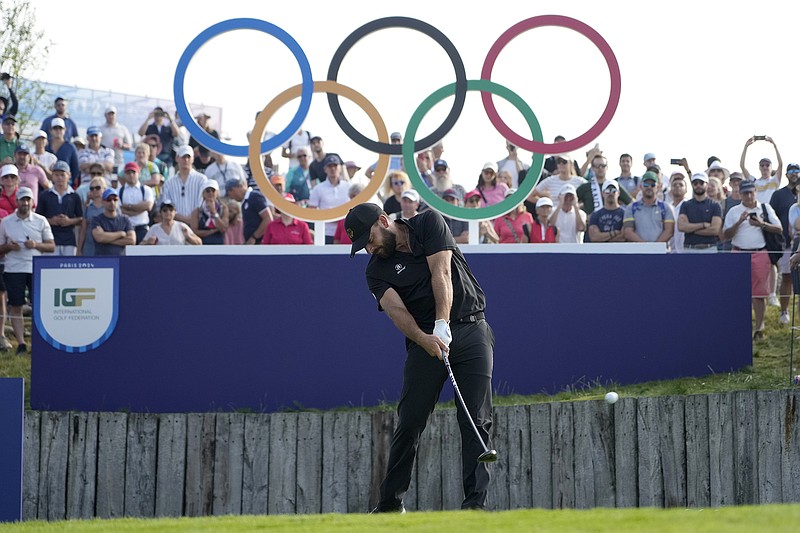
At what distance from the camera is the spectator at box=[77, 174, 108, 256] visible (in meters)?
12.7

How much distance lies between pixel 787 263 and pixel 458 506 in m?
5.03

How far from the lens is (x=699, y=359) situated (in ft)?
36.0

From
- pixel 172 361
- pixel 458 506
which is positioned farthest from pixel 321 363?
pixel 458 506

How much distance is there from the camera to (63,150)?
1505 centimetres

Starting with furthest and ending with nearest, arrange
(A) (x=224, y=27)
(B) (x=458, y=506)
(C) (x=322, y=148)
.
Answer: (C) (x=322, y=148) < (A) (x=224, y=27) < (B) (x=458, y=506)

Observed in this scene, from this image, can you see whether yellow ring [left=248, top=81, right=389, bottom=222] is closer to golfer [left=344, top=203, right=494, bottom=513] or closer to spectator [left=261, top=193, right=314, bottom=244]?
spectator [left=261, top=193, right=314, bottom=244]

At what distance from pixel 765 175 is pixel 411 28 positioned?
530 centimetres

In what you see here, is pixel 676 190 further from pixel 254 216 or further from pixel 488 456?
pixel 488 456

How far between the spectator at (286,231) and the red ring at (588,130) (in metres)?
2.27

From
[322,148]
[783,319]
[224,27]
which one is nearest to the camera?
[224,27]

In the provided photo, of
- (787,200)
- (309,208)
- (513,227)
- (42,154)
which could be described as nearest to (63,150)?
(42,154)

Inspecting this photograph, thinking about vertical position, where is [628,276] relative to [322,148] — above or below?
below

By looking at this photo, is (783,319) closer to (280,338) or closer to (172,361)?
(280,338)

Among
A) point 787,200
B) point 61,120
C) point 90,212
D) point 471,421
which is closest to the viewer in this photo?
point 471,421
